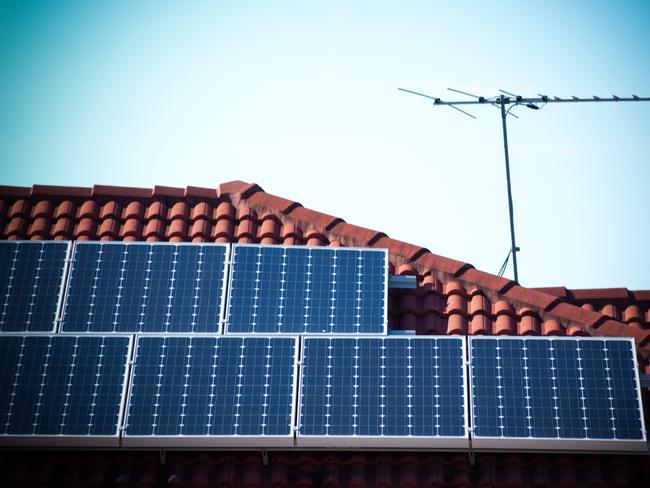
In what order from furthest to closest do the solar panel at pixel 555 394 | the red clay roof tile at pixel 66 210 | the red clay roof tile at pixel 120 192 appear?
the red clay roof tile at pixel 120 192, the red clay roof tile at pixel 66 210, the solar panel at pixel 555 394

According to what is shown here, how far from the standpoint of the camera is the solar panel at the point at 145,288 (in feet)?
60.3

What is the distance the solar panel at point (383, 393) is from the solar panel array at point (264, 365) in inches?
0.9

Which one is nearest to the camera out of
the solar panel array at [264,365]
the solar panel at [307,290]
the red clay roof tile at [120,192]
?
the solar panel array at [264,365]

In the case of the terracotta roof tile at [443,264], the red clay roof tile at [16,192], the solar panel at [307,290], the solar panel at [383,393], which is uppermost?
the red clay roof tile at [16,192]

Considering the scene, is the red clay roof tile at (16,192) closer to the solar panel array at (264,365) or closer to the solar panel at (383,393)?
the solar panel array at (264,365)

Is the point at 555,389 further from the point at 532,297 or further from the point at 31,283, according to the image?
the point at 31,283

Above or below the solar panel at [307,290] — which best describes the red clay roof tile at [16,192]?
above

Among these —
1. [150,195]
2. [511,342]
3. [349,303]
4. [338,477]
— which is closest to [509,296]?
[511,342]

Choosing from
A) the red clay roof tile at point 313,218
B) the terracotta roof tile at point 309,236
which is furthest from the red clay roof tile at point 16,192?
the red clay roof tile at point 313,218

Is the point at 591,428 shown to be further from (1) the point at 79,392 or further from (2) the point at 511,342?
(1) the point at 79,392

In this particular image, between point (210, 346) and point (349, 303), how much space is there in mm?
2399

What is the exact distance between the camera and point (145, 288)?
61.6ft

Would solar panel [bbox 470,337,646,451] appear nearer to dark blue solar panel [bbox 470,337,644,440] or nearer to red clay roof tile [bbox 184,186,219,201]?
dark blue solar panel [bbox 470,337,644,440]

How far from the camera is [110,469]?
17547mm
